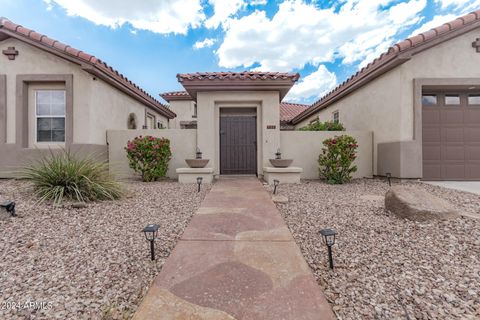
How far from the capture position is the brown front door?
8273 mm

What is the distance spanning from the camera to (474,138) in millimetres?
6816

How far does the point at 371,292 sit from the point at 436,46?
7891 millimetres

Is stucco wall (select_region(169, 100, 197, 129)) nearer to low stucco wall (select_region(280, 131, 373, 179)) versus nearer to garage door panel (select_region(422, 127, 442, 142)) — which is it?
low stucco wall (select_region(280, 131, 373, 179))

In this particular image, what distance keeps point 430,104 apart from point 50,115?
1206 centimetres

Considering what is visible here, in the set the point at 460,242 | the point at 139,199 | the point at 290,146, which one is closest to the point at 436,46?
the point at 290,146

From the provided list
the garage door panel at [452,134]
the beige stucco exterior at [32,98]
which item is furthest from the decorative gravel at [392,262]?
the beige stucco exterior at [32,98]

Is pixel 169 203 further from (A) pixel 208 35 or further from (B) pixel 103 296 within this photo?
(A) pixel 208 35

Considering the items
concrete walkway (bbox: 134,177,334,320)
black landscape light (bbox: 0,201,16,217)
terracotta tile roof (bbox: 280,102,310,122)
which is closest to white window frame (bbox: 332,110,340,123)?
terracotta tile roof (bbox: 280,102,310,122)

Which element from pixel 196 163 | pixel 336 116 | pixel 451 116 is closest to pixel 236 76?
pixel 196 163

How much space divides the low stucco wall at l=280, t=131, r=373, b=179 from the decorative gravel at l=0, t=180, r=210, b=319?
188 inches

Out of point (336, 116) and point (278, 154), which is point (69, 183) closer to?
point (278, 154)

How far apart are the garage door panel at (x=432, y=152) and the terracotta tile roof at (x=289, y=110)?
374 inches

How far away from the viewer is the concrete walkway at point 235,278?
1604 mm

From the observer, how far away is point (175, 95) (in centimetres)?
1664
